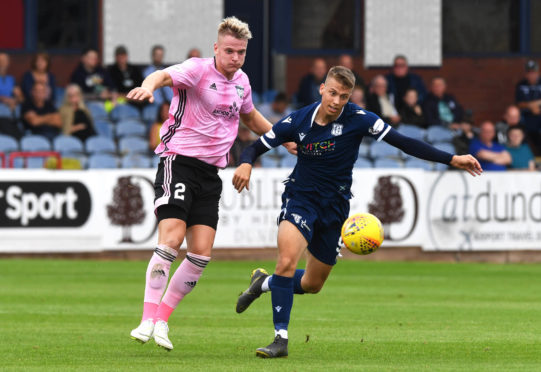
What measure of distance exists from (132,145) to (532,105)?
8186 millimetres

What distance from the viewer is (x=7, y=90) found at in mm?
20516

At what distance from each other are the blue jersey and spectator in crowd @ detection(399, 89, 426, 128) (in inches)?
505

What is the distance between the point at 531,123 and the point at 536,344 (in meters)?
14.4

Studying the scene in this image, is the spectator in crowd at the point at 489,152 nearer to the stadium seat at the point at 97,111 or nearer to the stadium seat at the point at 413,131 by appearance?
the stadium seat at the point at 413,131

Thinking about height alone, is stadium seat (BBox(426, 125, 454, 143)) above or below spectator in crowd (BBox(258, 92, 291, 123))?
below

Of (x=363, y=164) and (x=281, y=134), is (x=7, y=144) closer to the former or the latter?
(x=363, y=164)

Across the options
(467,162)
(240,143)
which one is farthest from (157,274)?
(240,143)

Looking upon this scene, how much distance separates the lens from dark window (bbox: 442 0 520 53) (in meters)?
25.9

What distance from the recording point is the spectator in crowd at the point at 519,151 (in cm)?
2125

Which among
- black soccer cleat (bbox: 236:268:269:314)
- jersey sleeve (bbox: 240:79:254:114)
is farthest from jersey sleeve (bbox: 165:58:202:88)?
black soccer cleat (bbox: 236:268:269:314)

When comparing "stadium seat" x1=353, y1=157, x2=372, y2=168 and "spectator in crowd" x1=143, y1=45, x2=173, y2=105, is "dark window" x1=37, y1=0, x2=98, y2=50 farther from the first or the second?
"stadium seat" x1=353, y1=157, x2=372, y2=168

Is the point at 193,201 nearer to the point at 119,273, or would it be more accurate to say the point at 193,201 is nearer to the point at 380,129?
the point at 380,129

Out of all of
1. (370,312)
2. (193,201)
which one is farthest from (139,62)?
(193,201)

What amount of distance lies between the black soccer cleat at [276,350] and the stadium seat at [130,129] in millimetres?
12732
